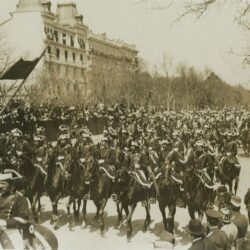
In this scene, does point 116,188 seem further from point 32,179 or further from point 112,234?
point 32,179

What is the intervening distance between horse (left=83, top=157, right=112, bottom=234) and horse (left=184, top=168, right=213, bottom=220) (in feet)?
5.00

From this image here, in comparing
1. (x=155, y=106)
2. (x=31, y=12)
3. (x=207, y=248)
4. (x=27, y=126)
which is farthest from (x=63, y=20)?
(x=155, y=106)

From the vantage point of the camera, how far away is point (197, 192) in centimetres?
932

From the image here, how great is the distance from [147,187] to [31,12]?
645 cm

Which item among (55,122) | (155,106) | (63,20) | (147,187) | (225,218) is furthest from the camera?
(155,106)

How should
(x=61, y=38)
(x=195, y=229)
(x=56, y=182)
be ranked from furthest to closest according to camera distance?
(x=61, y=38) → (x=56, y=182) → (x=195, y=229)

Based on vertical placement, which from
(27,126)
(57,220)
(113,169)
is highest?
(27,126)

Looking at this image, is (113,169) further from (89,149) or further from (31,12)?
(31,12)

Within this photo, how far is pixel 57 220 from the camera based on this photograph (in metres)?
10.4

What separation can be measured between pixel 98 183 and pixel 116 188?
0.36m

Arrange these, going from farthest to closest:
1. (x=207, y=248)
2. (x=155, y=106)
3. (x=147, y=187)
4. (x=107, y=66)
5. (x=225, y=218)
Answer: (x=155, y=106), (x=107, y=66), (x=147, y=187), (x=225, y=218), (x=207, y=248)

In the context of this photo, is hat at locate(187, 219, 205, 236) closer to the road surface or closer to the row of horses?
the road surface

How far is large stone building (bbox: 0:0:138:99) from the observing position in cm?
1314

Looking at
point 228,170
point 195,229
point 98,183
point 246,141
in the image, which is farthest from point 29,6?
point 195,229
